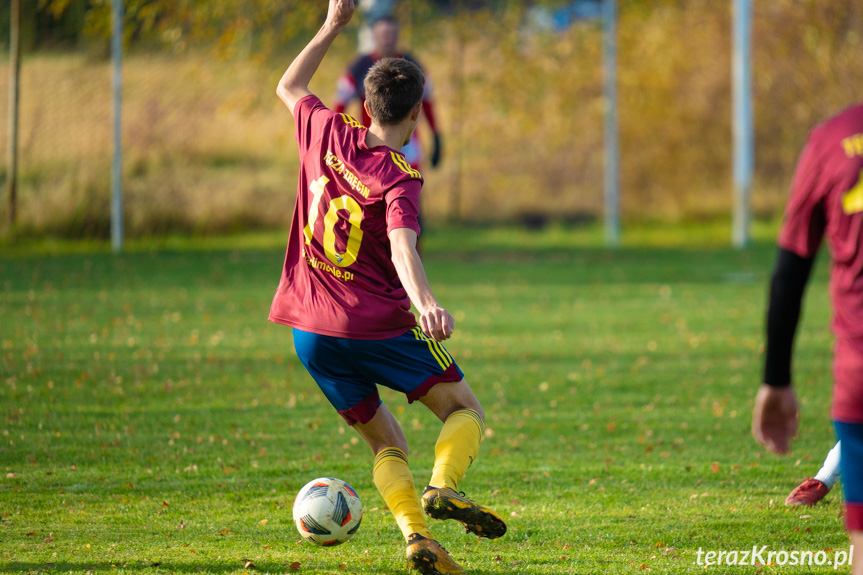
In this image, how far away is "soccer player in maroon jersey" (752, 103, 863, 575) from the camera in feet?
6.96

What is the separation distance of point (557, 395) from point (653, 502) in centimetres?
236

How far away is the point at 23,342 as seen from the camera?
27.0 feet

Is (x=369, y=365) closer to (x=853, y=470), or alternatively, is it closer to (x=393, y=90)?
(x=393, y=90)

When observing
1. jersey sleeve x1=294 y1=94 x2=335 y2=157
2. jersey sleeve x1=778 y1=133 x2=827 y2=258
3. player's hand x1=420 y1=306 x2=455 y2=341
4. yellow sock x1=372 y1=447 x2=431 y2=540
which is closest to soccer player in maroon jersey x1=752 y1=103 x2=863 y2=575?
jersey sleeve x1=778 y1=133 x2=827 y2=258

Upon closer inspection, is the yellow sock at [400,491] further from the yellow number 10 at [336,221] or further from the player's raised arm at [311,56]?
the player's raised arm at [311,56]

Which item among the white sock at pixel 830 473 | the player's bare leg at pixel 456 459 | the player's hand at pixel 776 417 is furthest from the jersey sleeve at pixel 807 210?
the white sock at pixel 830 473

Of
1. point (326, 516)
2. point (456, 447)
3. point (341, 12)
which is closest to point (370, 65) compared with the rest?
point (341, 12)

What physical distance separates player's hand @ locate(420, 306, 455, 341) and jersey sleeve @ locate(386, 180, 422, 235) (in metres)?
0.36

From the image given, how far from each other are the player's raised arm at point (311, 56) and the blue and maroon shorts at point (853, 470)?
7.76 ft

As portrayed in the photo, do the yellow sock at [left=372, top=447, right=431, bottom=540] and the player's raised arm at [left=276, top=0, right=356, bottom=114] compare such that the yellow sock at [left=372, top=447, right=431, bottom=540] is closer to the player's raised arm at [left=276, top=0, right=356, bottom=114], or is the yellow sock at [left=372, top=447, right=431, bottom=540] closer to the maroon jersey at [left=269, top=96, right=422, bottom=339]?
the maroon jersey at [left=269, top=96, right=422, bottom=339]

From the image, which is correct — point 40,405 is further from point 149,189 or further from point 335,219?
point 149,189

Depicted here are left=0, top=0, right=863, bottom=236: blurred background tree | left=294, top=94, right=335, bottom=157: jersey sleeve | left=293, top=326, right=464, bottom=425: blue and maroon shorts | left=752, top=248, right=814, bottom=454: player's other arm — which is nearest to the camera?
left=752, top=248, right=814, bottom=454: player's other arm

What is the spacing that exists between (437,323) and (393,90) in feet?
2.92

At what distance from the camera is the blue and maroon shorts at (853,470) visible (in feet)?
7.10
